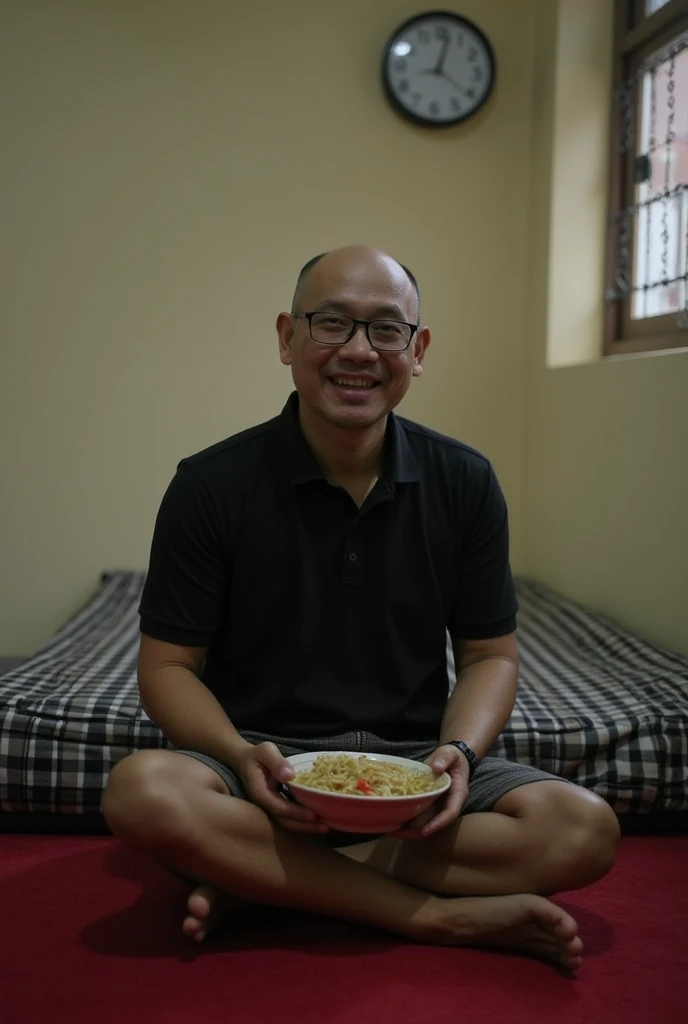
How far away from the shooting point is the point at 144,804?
1584mm

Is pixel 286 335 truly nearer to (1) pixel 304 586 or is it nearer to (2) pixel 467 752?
(1) pixel 304 586

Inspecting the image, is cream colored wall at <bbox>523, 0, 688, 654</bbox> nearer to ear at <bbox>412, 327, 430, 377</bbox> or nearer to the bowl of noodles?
ear at <bbox>412, 327, 430, 377</bbox>

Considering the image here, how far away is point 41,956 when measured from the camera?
164 cm

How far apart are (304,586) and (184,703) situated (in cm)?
26

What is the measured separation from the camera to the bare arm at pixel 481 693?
180 cm

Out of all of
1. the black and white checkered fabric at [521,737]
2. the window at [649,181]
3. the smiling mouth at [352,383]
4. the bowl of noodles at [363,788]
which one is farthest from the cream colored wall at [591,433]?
the bowl of noodles at [363,788]

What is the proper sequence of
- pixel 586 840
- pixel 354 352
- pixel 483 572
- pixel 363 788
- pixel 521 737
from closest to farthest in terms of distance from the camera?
pixel 363 788
pixel 586 840
pixel 354 352
pixel 483 572
pixel 521 737

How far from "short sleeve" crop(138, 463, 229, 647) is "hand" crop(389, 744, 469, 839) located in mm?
439

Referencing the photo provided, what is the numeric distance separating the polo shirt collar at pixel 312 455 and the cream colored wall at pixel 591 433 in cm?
115

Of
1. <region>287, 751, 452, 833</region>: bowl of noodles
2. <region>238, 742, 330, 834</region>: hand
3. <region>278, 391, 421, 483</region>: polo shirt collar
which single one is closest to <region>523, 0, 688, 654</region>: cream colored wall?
<region>278, 391, 421, 483</region>: polo shirt collar

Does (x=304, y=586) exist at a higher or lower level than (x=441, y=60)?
lower

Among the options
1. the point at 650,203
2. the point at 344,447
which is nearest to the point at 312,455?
the point at 344,447

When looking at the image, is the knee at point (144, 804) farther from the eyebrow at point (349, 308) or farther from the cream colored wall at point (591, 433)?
the cream colored wall at point (591, 433)

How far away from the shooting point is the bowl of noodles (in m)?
1.51
